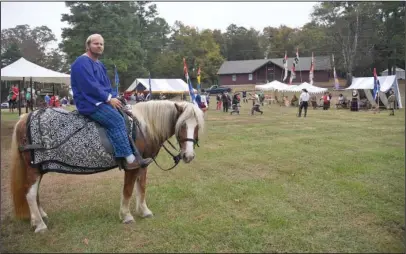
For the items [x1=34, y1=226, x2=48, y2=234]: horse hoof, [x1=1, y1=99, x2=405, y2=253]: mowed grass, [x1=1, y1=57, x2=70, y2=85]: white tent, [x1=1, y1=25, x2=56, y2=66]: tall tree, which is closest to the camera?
[x1=1, y1=99, x2=405, y2=253]: mowed grass

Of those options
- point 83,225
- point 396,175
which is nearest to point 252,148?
point 396,175

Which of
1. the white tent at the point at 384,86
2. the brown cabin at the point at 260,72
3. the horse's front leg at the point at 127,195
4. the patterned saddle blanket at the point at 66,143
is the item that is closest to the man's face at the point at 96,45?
the patterned saddle blanket at the point at 66,143

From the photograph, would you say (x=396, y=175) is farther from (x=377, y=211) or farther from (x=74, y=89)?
(x=74, y=89)

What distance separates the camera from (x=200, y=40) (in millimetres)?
63469

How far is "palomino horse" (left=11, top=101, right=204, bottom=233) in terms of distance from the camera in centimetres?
433

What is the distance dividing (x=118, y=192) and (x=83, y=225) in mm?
1517

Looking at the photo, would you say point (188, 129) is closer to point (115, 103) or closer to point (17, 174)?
point (115, 103)

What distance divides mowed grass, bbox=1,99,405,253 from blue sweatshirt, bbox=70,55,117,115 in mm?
1620

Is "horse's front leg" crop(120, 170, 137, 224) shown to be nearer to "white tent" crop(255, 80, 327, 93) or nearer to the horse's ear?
the horse's ear

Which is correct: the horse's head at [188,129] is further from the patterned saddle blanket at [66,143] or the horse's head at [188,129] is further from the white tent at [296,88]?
the white tent at [296,88]

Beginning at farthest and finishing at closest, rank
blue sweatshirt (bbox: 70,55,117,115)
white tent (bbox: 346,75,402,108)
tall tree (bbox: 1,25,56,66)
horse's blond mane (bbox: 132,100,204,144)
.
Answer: tall tree (bbox: 1,25,56,66) < white tent (bbox: 346,75,402,108) < horse's blond mane (bbox: 132,100,204,144) < blue sweatshirt (bbox: 70,55,117,115)

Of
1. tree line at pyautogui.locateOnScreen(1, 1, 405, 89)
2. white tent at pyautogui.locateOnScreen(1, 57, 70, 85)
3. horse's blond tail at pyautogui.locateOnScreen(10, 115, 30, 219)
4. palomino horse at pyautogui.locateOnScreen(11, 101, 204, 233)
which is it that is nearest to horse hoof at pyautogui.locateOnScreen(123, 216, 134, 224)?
palomino horse at pyautogui.locateOnScreen(11, 101, 204, 233)

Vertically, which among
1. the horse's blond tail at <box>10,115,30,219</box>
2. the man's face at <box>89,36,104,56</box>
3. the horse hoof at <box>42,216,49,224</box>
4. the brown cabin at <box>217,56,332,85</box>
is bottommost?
the horse hoof at <box>42,216,49,224</box>

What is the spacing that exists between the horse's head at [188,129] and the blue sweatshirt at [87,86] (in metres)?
0.99
